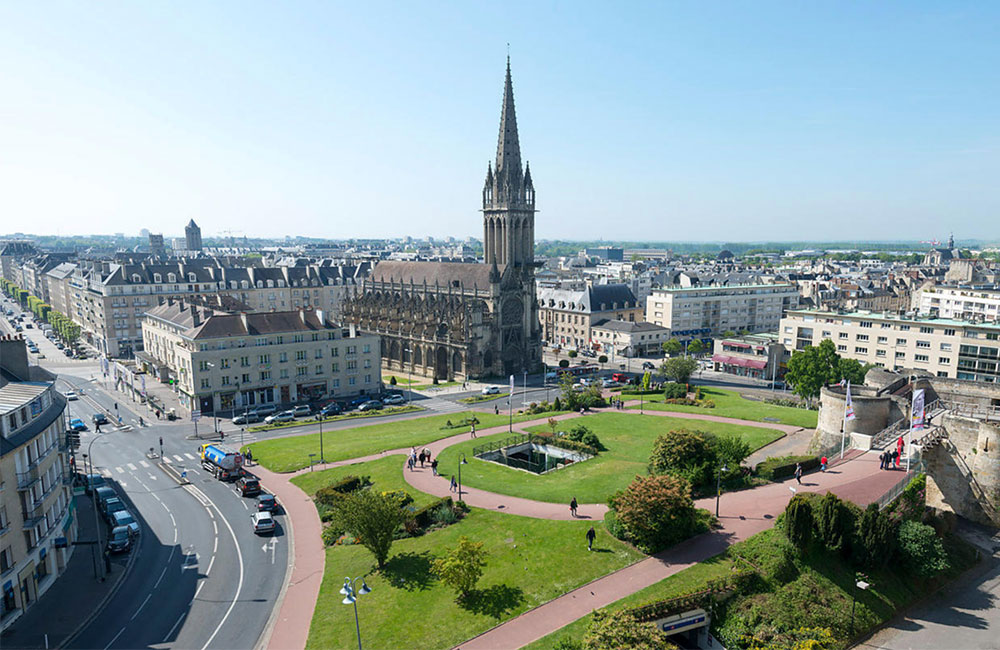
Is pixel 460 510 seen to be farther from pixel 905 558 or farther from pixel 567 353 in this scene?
pixel 567 353

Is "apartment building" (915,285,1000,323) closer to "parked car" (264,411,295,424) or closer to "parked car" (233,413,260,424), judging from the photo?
"parked car" (264,411,295,424)

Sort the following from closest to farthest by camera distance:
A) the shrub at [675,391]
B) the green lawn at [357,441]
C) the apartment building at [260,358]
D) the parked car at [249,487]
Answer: the parked car at [249,487], the green lawn at [357,441], the apartment building at [260,358], the shrub at [675,391]

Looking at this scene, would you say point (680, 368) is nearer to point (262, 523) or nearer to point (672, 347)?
point (672, 347)

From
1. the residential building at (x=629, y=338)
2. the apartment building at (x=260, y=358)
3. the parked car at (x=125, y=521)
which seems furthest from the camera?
the residential building at (x=629, y=338)

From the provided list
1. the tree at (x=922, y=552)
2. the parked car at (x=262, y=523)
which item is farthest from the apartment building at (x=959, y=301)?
the parked car at (x=262, y=523)

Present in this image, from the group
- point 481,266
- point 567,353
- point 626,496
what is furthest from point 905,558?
point 567,353

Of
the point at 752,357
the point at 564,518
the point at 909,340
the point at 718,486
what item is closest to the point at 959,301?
the point at 909,340

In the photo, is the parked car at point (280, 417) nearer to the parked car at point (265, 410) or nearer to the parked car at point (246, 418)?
the parked car at point (246, 418)
